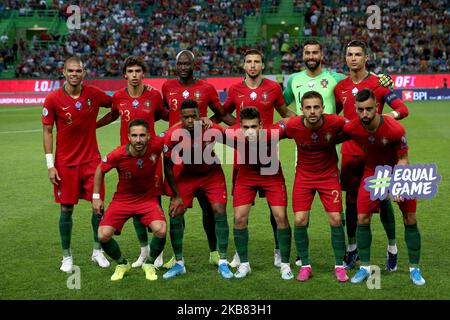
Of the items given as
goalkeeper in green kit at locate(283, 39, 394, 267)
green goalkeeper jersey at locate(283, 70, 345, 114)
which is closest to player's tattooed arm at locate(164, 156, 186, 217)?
goalkeeper in green kit at locate(283, 39, 394, 267)

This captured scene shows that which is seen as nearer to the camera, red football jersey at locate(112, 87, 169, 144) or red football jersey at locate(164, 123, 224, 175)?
red football jersey at locate(164, 123, 224, 175)

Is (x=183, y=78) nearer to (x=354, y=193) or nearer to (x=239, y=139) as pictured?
(x=239, y=139)

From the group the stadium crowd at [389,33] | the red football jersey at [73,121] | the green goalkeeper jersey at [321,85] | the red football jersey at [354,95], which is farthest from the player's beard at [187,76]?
the stadium crowd at [389,33]

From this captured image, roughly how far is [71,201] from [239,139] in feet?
Answer: 6.60

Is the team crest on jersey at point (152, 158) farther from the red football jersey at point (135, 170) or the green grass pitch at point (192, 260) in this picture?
the green grass pitch at point (192, 260)

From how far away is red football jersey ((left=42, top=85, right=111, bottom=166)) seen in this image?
24.4ft

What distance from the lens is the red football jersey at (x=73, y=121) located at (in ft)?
24.4

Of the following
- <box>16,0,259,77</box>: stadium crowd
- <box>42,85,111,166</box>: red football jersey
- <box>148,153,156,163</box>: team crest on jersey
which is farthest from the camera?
<box>16,0,259,77</box>: stadium crowd

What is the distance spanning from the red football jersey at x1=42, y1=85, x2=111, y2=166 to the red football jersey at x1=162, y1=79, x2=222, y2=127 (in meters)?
0.81

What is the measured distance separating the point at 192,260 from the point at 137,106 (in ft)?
6.03

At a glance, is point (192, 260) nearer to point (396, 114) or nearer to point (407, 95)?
point (396, 114)

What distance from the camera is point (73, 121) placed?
7.46 m

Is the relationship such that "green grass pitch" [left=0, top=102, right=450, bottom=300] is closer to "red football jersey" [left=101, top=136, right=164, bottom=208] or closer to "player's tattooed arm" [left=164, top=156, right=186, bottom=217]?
"player's tattooed arm" [left=164, top=156, right=186, bottom=217]

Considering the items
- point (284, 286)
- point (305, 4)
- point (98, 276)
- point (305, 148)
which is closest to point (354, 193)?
point (305, 148)
